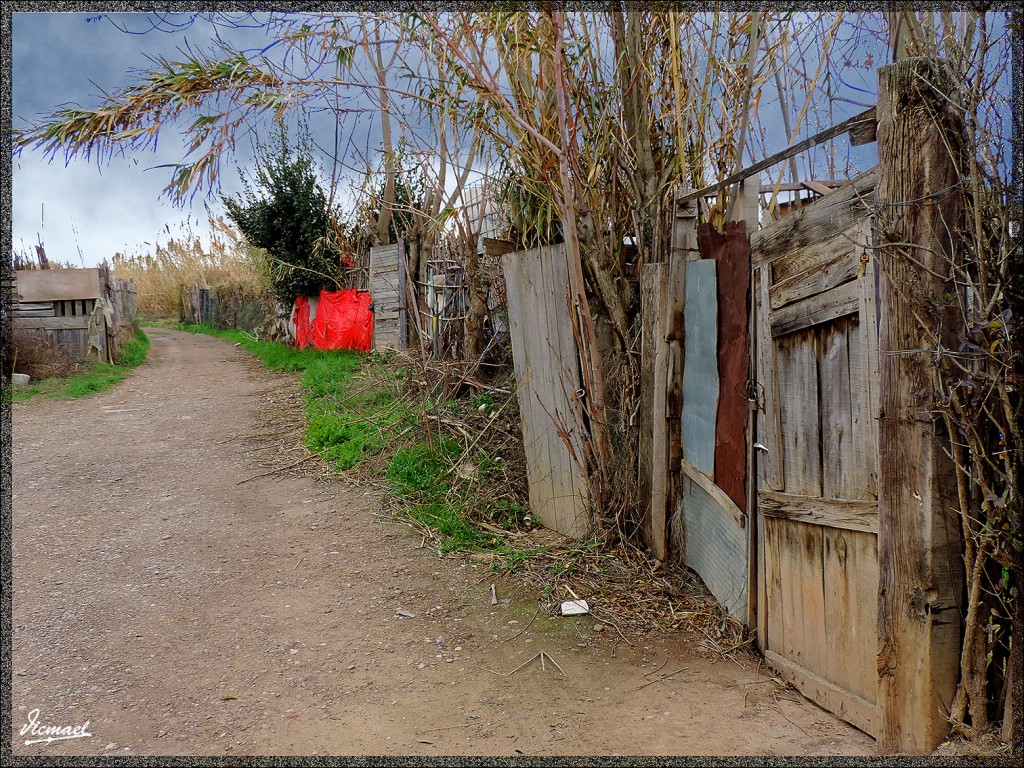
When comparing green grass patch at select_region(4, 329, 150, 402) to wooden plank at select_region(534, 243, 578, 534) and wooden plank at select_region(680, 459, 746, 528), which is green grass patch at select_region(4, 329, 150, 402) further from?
wooden plank at select_region(680, 459, 746, 528)

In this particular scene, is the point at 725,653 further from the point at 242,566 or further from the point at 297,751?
the point at 242,566

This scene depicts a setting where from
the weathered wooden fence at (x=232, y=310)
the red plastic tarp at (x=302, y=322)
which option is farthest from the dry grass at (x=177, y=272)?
the red plastic tarp at (x=302, y=322)

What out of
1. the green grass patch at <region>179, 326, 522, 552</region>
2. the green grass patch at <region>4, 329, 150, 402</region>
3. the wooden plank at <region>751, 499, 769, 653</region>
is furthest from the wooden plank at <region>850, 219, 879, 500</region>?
the green grass patch at <region>4, 329, 150, 402</region>

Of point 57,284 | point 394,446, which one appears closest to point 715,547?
point 394,446

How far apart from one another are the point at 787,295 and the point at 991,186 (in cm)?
94

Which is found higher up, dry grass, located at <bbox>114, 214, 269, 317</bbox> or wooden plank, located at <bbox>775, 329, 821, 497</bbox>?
dry grass, located at <bbox>114, 214, 269, 317</bbox>

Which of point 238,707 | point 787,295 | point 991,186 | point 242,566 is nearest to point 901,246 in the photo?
point 991,186

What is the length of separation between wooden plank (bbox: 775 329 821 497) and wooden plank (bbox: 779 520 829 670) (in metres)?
A: 0.20

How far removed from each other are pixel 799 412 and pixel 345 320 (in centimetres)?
1200

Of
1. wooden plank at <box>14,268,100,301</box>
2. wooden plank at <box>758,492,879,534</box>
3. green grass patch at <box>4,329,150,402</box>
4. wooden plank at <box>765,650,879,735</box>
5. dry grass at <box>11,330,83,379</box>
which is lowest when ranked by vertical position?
wooden plank at <box>765,650,879,735</box>

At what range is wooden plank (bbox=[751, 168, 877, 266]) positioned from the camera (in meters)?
2.58

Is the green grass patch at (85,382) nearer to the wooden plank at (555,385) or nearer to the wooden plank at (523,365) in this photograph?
the wooden plank at (523,365)

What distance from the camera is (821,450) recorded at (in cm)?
286

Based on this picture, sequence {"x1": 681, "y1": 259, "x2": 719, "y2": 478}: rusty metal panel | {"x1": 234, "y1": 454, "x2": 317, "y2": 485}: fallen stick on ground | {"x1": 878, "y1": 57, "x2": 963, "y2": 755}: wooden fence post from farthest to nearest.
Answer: {"x1": 234, "y1": 454, "x2": 317, "y2": 485}: fallen stick on ground, {"x1": 681, "y1": 259, "x2": 719, "y2": 478}: rusty metal panel, {"x1": 878, "y1": 57, "x2": 963, "y2": 755}: wooden fence post
